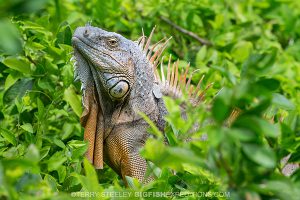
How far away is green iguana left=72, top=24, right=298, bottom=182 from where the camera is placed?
172 inches

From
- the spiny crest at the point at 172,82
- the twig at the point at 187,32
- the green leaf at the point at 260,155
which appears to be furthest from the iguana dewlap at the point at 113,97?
the green leaf at the point at 260,155

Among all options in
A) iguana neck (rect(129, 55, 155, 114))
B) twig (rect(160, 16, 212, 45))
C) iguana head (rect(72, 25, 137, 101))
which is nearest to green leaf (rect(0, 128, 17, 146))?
iguana head (rect(72, 25, 137, 101))

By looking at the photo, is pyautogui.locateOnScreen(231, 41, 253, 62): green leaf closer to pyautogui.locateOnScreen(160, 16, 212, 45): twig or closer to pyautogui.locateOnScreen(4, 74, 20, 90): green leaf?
pyautogui.locateOnScreen(160, 16, 212, 45): twig

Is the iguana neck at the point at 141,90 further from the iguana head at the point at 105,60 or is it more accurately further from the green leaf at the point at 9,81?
the green leaf at the point at 9,81

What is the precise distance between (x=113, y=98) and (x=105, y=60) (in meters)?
0.21

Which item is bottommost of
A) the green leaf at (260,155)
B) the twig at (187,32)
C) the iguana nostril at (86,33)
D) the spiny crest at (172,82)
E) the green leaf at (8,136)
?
the twig at (187,32)

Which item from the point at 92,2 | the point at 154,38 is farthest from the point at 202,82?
the point at 92,2

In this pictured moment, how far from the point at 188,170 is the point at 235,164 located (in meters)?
0.81

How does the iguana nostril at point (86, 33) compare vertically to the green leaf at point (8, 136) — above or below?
above

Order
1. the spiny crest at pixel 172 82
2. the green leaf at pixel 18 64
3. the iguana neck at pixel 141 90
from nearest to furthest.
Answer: the green leaf at pixel 18 64
the iguana neck at pixel 141 90
the spiny crest at pixel 172 82

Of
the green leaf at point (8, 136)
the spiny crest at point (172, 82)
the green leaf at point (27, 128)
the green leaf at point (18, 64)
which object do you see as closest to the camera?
the green leaf at point (8, 136)

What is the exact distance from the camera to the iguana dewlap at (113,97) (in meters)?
4.37

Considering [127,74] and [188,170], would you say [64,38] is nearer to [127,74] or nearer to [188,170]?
[127,74]

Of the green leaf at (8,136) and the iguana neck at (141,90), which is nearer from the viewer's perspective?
the green leaf at (8,136)
